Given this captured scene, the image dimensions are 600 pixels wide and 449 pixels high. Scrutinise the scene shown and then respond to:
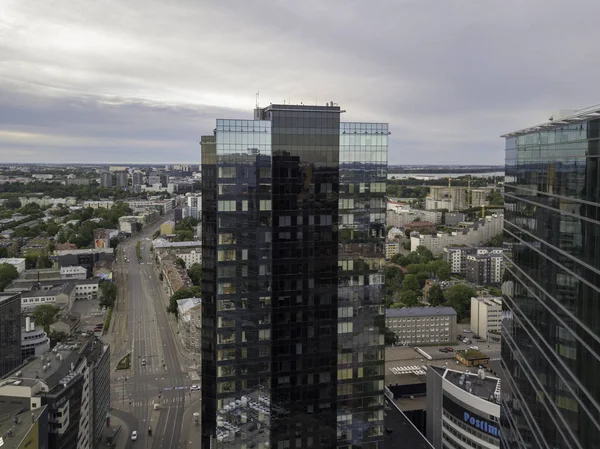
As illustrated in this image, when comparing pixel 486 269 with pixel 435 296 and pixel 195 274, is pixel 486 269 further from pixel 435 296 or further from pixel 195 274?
pixel 195 274

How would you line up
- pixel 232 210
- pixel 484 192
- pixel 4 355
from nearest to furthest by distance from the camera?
pixel 232 210, pixel 4 355, pixel 484 192

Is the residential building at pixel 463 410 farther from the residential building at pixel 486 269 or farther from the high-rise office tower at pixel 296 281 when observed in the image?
the residential building at pixel 486 269

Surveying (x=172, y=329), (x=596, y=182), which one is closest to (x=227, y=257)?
(x=596, y=182)

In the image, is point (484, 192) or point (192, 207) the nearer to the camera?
point (192, 207)

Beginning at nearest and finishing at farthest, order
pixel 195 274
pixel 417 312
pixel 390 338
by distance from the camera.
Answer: pixel 390 338 < pixel 417 312 < pixel 195 274

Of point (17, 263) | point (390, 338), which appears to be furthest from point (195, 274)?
point (390, 338)

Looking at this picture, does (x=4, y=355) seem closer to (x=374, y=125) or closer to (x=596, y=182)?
(x=374, y=125)

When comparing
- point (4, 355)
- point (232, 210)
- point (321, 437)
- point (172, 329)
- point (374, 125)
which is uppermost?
point (374, 125)
